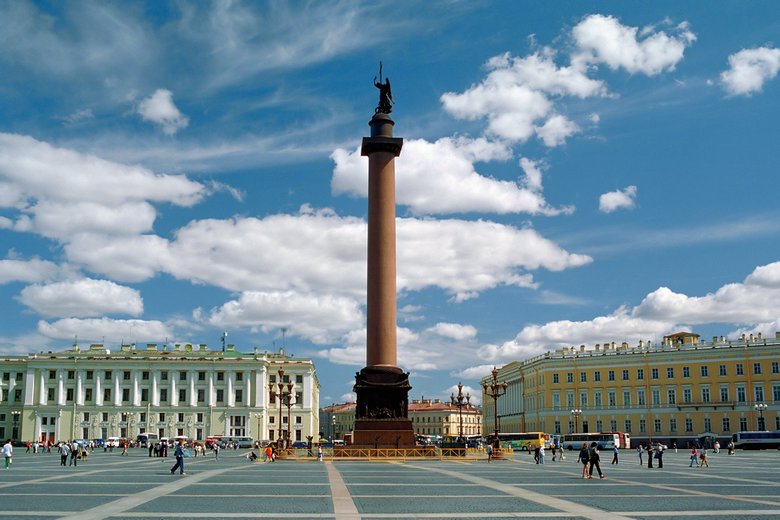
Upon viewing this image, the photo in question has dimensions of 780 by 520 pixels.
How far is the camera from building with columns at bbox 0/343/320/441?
12581cm

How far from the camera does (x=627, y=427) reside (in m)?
105

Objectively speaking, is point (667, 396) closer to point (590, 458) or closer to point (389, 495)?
point (590, 458)

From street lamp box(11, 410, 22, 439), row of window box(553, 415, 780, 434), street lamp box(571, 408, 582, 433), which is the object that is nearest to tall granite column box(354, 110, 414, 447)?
row of window box(553, 415, 780, 434)

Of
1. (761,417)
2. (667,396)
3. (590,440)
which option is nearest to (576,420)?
(667,396)

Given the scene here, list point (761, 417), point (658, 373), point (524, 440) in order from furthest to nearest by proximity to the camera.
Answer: point (658, 373) < point (761, 417) < point (524, 440)

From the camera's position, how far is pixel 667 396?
103750mm

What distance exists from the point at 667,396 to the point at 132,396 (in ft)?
247

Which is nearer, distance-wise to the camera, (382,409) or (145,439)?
(382,409)

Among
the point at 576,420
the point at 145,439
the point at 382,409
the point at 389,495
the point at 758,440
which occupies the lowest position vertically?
the point at 758,440

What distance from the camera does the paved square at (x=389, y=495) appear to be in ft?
68.9

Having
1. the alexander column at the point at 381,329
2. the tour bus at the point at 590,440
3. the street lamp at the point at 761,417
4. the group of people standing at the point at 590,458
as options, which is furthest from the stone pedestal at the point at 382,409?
the street lamp at the point at 761,417

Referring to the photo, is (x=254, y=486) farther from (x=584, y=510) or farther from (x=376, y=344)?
(x=376, y=344)

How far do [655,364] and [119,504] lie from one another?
91.2m

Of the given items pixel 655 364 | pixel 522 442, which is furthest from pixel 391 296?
pixel 655 364
